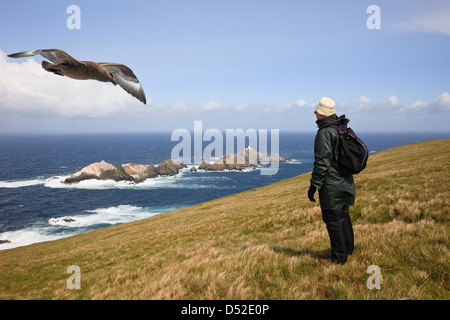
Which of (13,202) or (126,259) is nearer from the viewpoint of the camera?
(126,259)

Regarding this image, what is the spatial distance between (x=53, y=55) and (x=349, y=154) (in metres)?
6.94

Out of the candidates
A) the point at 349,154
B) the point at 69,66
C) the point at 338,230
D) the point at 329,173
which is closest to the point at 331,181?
the point at 329,173

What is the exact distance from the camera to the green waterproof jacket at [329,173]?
537 centimetres

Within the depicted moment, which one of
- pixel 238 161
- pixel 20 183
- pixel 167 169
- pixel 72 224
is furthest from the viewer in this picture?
pixel 238 161

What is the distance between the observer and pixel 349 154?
5254 mm

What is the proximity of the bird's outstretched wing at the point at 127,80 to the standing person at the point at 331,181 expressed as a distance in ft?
18.1

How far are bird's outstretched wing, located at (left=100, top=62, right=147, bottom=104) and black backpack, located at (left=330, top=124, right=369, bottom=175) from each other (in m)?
5.96

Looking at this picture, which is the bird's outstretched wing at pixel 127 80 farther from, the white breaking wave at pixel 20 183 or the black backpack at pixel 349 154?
the white breaking wave at pixel 20 183

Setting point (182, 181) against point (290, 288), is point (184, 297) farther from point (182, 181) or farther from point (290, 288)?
point (182, 181)

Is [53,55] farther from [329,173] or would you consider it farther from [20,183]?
[20,183]

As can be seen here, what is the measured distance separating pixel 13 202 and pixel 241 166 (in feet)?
317

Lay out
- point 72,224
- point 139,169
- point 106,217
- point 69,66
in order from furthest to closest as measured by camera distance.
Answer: point 139,169 → point 106,217 → point 72,224 → point 69,66
